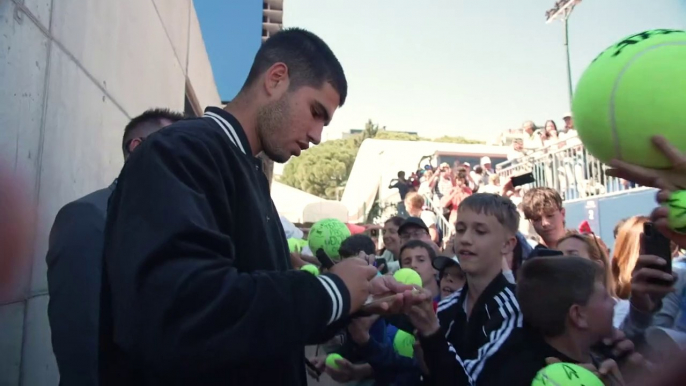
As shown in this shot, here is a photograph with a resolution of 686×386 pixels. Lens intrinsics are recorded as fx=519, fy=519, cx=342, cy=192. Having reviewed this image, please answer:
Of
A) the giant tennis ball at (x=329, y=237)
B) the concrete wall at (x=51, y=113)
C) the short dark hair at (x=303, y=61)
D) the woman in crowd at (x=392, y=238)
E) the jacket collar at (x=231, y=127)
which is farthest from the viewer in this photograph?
the woman in crowd at (x=392, y=238)

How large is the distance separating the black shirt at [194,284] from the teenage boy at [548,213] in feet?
11.0

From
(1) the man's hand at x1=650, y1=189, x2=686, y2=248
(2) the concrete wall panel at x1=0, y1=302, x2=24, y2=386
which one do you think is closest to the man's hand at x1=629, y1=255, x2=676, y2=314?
(1) the man's hand at x1=650, y1=189, x2=686, y2=248

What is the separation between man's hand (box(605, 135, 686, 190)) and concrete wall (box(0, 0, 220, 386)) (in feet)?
6.76

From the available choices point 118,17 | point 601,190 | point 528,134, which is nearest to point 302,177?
point 528,134

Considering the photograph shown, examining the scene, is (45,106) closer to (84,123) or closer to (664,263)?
(84,123)

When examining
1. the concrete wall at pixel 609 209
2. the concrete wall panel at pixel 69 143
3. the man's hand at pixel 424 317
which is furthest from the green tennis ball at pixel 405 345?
the concrete wall at pixel 609 209

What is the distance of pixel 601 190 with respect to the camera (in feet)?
30.7

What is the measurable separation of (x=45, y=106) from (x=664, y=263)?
2505mm

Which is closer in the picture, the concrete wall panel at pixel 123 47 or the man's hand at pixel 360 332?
the concrete wall panel at pixel 123 47

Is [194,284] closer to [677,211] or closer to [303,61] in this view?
[303,61]

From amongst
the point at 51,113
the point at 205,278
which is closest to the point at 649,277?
the point at 205,278

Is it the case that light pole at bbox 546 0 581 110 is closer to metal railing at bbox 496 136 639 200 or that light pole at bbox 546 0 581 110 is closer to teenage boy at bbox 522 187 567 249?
metal railing at bbox 496 136 639 200

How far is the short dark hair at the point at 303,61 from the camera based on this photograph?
1617 millimetres

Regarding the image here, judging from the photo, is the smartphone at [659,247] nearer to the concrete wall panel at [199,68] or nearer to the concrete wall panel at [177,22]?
the concrete wall panel at [177,22]
